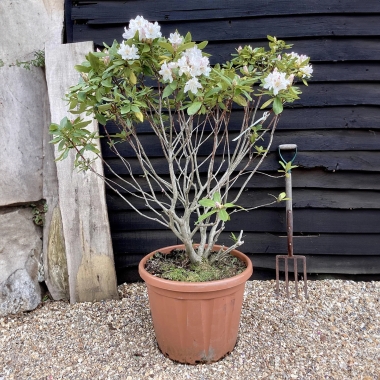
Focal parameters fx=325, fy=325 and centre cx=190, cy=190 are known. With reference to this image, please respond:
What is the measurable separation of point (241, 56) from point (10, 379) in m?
1.95

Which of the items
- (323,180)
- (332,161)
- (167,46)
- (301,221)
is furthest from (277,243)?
(167,46)

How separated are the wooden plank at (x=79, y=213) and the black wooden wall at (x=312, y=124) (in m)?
0.22

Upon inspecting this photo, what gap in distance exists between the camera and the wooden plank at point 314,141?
7.09 feet

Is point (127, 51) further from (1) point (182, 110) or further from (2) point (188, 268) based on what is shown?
(2) point (188, 268)

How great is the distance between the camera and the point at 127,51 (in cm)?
122

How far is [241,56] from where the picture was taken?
173cm

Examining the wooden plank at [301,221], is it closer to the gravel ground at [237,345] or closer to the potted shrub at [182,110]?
the gravel ground at [237,345]

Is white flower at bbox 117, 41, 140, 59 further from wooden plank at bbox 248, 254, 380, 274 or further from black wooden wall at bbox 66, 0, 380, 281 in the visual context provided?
wooden plank at bbox 248, 254, 380, 274

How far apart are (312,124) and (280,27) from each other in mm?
657

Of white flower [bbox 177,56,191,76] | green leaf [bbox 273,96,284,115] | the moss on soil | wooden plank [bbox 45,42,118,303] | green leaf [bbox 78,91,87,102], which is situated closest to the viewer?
white flower [bbox 177,56,191,76]

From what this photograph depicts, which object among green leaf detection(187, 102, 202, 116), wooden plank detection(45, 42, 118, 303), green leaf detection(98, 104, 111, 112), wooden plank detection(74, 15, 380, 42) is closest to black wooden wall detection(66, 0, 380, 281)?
wooden plank detection(74, 15, 380, 42)

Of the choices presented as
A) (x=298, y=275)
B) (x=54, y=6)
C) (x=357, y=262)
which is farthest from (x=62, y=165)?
(x=357, y=262)

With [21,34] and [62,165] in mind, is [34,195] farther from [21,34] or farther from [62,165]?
[21,34]

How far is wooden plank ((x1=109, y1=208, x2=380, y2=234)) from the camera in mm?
2240
